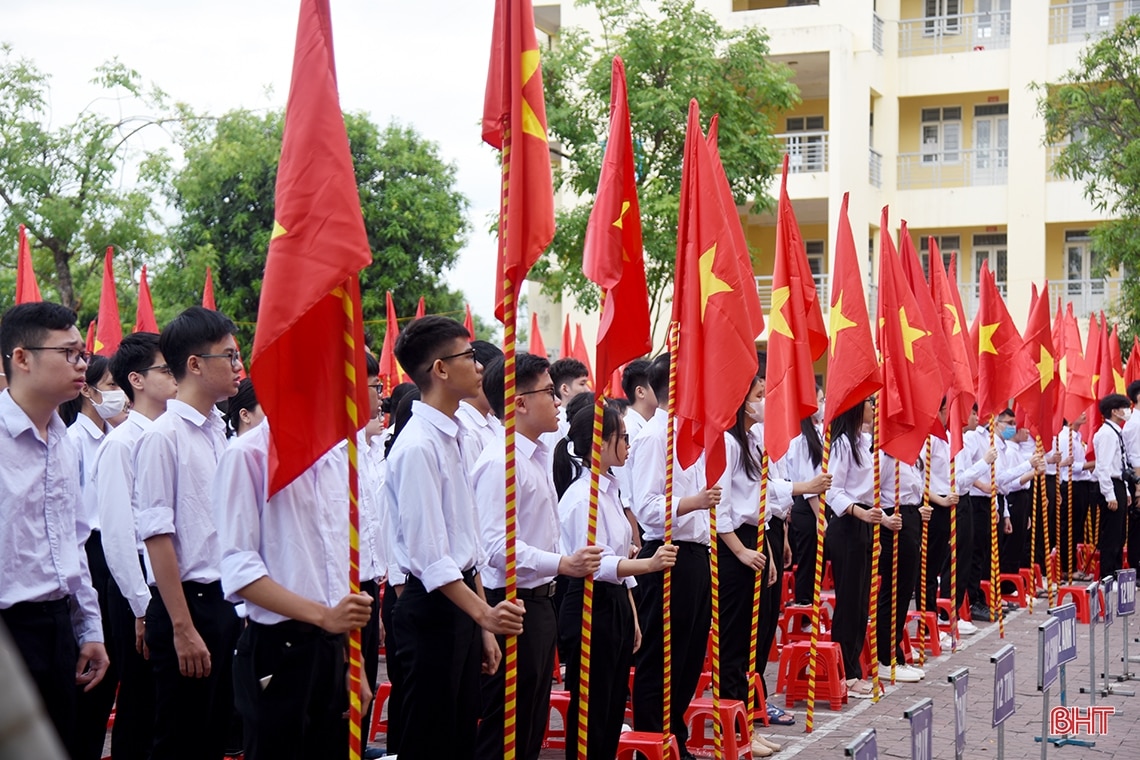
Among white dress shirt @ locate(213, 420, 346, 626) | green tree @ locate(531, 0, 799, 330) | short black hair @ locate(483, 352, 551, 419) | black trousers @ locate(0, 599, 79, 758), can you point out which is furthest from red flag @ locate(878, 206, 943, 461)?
green tree @ locate(531, 0, 799, 330)

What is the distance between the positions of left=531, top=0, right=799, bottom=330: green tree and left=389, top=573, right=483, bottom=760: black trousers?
1478cm

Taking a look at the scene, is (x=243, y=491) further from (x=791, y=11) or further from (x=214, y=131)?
(x=791, y=11)

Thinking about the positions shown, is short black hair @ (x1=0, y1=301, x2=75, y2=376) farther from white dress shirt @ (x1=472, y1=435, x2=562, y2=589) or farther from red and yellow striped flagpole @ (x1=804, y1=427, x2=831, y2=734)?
red and yellow striped flagpole @ (x1=804, y1=427, x2=831, y2=734)

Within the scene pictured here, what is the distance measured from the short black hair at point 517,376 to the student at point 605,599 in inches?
21.7

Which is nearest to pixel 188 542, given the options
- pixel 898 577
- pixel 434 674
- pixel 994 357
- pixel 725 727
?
pixel 434 674

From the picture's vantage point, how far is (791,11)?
28062 mm

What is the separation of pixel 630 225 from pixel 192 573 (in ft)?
8.50

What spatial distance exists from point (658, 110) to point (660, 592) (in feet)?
43.0

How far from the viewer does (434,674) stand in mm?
4574

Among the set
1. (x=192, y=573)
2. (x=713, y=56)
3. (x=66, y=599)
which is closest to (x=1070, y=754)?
(x=192, y=573)

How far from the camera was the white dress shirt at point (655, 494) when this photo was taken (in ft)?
22.4

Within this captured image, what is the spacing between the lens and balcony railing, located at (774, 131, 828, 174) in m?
28.3

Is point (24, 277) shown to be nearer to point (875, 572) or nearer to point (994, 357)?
point (875, 572)

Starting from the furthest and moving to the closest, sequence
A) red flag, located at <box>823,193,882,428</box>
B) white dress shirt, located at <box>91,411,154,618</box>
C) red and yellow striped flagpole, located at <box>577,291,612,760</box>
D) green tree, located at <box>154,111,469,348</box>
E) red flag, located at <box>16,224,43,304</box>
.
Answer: green tree, located at <box>154,111,469,348</box>, red flag, located at <box>16,224,43,304</box>, red flag, located at <box>823,193,882,428</box>, red and yellow striped flagpole, located at <box>577,291,612,760</box>, white dress shirt, located at <box>91,411,154,618</box>
